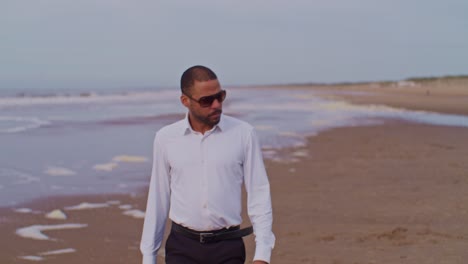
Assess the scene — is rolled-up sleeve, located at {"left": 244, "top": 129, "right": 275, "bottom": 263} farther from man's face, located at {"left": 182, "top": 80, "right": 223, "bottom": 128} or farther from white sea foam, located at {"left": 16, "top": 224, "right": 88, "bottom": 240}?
white sea foam, located at {"left": 16, "top": 224, "right": 88, "bottom": 240}

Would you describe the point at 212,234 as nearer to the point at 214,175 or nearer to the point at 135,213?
the point at 214,175

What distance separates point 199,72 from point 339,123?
2152cm

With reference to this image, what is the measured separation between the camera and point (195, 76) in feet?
11.7

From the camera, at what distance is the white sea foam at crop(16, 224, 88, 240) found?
25.4ft

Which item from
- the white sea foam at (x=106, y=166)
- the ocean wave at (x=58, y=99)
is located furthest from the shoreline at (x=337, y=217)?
the ocean wave at (x=58, y=99)

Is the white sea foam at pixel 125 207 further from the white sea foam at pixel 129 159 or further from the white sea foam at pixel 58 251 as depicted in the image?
the white sea foam at pixel 129 159

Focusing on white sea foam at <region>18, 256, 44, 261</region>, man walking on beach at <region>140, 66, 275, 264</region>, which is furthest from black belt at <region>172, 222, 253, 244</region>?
white sea foam at <region>18, 256, 44, 261</region>

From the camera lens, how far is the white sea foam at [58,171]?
1224 centimetres

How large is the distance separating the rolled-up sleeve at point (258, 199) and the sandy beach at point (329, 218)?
123 inches

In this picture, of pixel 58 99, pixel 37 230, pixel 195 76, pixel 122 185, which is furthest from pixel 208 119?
pixel 58 99

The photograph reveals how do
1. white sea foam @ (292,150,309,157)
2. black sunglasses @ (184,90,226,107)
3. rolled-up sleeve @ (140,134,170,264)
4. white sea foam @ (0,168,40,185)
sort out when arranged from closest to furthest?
black sunglasses @ (184,90,226,107)
rolled-up sleeve @ (140,134,170,264)
white sea foam @ (0,168,40,185)
white sea foam @ (292,150,309,157)

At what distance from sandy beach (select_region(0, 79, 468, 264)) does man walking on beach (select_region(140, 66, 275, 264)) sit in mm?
3148

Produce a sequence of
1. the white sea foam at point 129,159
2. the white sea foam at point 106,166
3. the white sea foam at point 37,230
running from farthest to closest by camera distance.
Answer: the white sea foam at point 129,159, the white sea foam at point 106,166, the white sea foam at point 37,230

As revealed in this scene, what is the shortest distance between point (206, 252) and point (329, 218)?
16.9 ft
